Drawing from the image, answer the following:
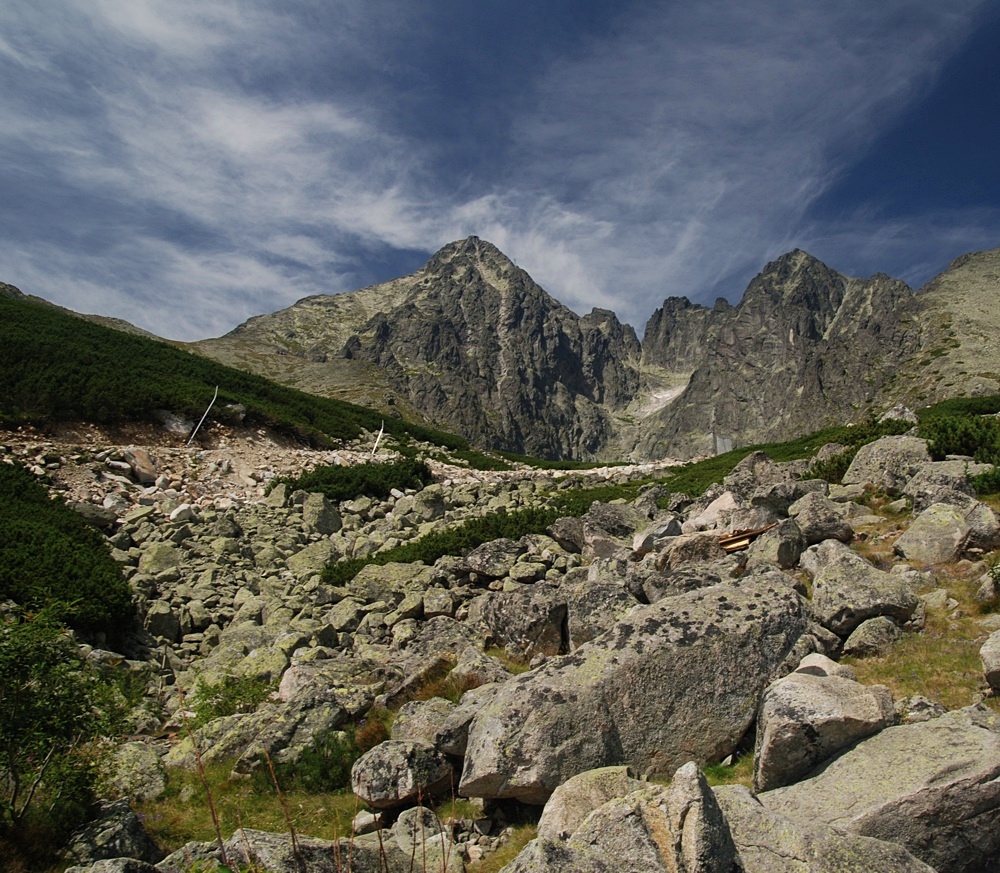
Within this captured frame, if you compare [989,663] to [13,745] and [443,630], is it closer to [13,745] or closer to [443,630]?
[443,630]

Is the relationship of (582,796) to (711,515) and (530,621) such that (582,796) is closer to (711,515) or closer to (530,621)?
(530,621)

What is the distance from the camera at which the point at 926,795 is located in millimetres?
4211

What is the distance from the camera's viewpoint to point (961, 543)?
9164mm

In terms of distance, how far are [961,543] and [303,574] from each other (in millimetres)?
14706

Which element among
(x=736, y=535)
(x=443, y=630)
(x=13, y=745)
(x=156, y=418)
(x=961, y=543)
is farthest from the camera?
(x=156, y=418)

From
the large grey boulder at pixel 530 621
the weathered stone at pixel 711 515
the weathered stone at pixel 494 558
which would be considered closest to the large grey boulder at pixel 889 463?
the weathered stone at pixel 711 515

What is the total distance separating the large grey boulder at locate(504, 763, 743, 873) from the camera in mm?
3795

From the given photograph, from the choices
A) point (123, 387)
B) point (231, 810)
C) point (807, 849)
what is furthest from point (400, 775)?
point (123, 387)

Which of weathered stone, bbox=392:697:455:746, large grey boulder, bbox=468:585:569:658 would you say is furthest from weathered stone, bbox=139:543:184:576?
weathered stone, bbox=392:697:455:746

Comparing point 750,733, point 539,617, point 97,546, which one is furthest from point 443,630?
point 97,546

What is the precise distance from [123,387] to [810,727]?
97.3 feet

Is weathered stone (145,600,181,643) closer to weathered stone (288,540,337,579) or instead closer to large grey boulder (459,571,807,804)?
weathered stone (288,540,337,579)

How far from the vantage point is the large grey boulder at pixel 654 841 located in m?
3.79

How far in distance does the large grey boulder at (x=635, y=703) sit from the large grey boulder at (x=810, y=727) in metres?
0.92
